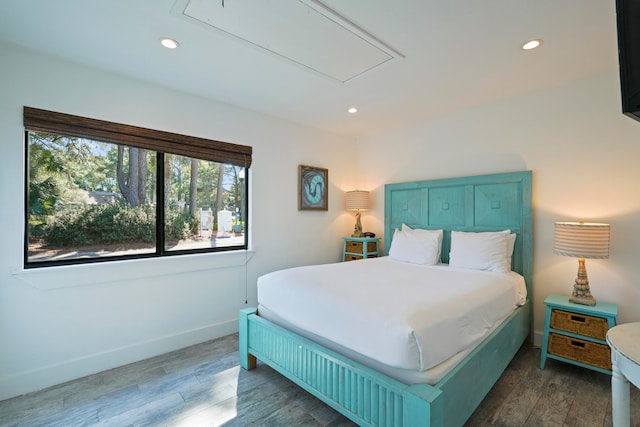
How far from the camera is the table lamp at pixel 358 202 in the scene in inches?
162

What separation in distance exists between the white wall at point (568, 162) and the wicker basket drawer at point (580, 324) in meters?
0.45

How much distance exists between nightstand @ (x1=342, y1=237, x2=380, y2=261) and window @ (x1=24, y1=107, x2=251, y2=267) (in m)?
1.49

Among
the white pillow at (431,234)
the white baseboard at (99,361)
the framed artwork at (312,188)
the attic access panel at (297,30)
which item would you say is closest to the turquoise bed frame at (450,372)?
the white pillow at (431,234)

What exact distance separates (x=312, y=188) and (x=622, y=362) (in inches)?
125

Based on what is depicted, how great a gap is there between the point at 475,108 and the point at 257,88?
237 centimetres

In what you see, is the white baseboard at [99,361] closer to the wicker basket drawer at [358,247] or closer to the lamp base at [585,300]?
the wicker basket drawer at [358,247]

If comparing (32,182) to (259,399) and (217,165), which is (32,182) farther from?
(259,399)

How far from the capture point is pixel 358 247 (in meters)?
4.02

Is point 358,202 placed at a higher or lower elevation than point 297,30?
lower

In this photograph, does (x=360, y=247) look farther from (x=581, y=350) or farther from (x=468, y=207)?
(x=581, y=350)

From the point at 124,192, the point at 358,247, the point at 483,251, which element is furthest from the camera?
the point at 358,247

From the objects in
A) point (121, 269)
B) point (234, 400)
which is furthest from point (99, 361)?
point (234, 400)

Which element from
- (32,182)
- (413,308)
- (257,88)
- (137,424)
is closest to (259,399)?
(137,424)

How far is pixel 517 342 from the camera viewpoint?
2.40 metres
